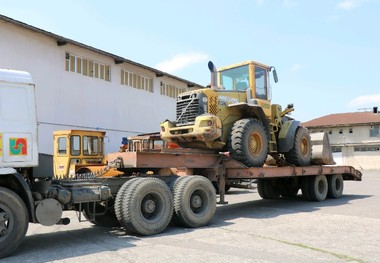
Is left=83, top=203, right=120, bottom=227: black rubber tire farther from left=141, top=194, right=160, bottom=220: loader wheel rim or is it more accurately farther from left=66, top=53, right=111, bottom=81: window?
left=66, top=53, right=111, bottom=81: window

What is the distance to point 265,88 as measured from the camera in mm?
12359

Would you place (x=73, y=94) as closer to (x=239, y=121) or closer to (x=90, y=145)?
(x=90, y=145)

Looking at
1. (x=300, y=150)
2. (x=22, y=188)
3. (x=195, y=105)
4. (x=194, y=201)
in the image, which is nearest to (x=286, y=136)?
(x=300, y=150)

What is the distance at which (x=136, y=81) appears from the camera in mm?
25344

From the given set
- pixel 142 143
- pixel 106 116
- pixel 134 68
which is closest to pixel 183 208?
pixel 142 143

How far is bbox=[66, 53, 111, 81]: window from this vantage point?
20.7 meters

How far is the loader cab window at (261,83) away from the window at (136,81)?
1324 centimetres

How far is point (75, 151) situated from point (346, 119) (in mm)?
43711

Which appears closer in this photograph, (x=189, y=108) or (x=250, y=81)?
(x=189, y=108)

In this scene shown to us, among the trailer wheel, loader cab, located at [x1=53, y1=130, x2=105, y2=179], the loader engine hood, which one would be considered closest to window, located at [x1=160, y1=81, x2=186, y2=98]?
loader cab, located at [x1=53, y1=130, x2=105, y2=179]

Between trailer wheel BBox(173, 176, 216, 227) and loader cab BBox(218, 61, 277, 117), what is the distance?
11.5 feet

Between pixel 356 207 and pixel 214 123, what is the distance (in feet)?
17.6

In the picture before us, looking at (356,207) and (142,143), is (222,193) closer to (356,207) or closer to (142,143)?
(142,143)

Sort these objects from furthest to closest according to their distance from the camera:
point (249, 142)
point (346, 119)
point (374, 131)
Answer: point (346, 119) → point (374, 131) → point (249, 142)
